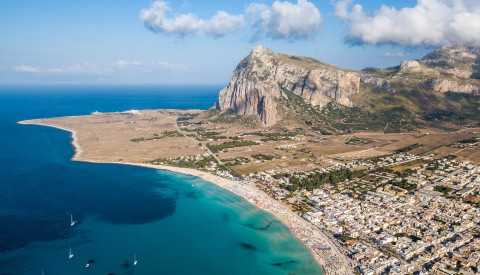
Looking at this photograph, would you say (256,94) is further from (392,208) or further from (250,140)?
(392,208)

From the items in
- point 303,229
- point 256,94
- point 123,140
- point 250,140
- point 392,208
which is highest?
point 256,94

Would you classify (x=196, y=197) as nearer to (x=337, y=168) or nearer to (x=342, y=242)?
(x=342, y=242)

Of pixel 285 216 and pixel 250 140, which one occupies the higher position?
pixel 250 140

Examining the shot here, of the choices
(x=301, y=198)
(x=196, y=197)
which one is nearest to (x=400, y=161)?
(x=301, y=198)

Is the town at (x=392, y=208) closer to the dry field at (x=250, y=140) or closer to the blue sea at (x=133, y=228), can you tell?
the blue sea at (x=133, y=228)

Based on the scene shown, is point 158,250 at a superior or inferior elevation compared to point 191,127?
inferior

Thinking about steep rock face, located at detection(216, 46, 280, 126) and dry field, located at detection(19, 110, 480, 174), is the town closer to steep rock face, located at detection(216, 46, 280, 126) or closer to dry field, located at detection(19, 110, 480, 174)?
dry field, located at detection(19, 110, 480, 174)

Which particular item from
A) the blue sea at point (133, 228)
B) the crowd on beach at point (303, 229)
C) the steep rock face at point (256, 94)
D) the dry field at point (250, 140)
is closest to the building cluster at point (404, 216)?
the crowd on beach at point (303, 229)

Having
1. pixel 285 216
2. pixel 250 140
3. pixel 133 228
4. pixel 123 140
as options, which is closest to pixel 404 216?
pixel 285 216
